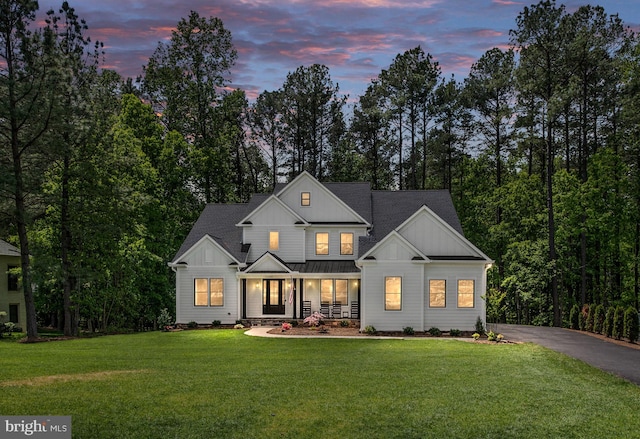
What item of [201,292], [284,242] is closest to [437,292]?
[284,242]

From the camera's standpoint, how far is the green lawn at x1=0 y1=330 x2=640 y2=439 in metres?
9.34

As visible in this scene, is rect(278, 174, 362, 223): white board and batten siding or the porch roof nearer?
the porch roof

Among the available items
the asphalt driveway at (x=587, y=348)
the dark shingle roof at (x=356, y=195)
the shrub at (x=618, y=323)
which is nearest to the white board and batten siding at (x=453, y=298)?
the asphalt driveway at (x=587, y=348)

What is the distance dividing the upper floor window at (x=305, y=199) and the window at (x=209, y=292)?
6684mm

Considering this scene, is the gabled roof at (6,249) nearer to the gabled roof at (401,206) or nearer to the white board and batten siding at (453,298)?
the gabled roof at (401,206)

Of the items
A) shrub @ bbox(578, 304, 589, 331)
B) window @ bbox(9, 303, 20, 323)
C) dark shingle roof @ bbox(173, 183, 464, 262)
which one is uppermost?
dark shingle roof @ bbox(173, 183, 464, 262)

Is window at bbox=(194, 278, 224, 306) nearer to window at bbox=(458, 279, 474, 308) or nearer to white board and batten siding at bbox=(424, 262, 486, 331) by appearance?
white board and batten siding at bbox=(424, 262, 486, 331)

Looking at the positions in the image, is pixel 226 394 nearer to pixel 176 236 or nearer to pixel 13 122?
pixel 13 122

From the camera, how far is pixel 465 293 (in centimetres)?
2642

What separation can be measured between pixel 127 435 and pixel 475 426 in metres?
5.78

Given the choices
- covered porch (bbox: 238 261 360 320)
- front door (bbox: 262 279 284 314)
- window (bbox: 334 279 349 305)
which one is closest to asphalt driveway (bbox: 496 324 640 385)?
covered porch (bbox: 238 261 360 320)

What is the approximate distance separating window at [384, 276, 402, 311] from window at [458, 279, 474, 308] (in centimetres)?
289

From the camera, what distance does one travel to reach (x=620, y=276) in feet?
120

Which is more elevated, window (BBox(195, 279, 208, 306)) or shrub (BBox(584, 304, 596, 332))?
window (BBox(195, 279, 208, 306))
